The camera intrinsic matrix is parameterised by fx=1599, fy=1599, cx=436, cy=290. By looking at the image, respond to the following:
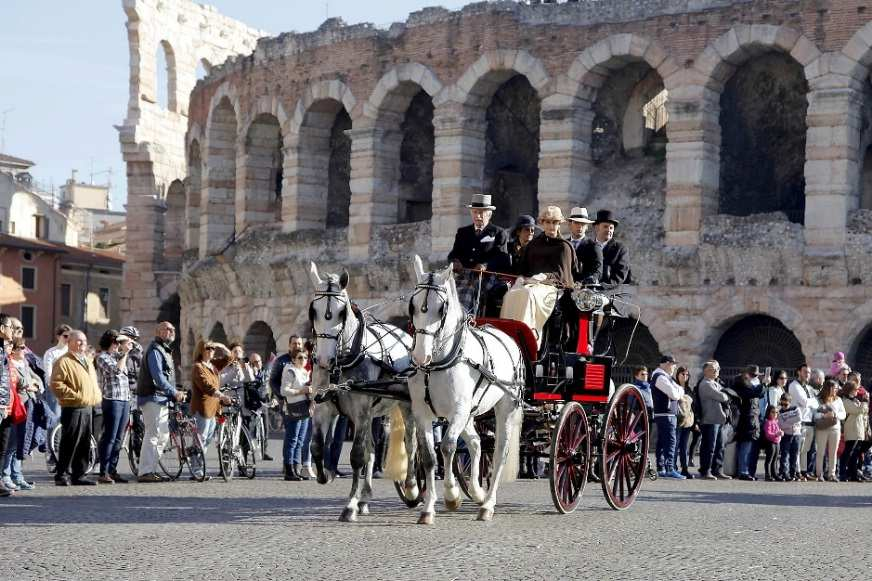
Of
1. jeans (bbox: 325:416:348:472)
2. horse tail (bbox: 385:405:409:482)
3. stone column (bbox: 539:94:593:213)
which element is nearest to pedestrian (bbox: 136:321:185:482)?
jeans (bbox: 325:416:348:472)

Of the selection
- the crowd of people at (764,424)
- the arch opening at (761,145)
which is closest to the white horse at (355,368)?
the crowd of people at (764,424)

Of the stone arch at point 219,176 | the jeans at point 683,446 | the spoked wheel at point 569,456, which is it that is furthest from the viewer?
the stone arch at point 219,176

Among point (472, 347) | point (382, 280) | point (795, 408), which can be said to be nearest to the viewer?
point (472, 347)

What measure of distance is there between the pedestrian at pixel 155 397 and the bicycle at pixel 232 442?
70cm

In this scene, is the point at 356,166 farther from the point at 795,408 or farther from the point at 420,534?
the point at 420,534

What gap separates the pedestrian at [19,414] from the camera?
14328mm

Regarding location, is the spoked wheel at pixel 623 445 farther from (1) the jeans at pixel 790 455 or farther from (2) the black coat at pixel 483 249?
(1) the jeans at pixel 790 455

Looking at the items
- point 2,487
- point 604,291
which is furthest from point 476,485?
point 2,487

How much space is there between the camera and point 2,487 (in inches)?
555

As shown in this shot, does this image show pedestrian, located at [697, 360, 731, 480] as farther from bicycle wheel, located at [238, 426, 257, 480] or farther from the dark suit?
the dark suit

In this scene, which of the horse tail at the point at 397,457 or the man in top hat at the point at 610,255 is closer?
the horse tail at the point at 397,457

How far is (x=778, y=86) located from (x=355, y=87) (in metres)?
8.30

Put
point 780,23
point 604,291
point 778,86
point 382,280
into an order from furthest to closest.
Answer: point 382,280 < point 778,86 < point 780,23 < point 604,291

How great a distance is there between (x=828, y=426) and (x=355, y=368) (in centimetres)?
1007
